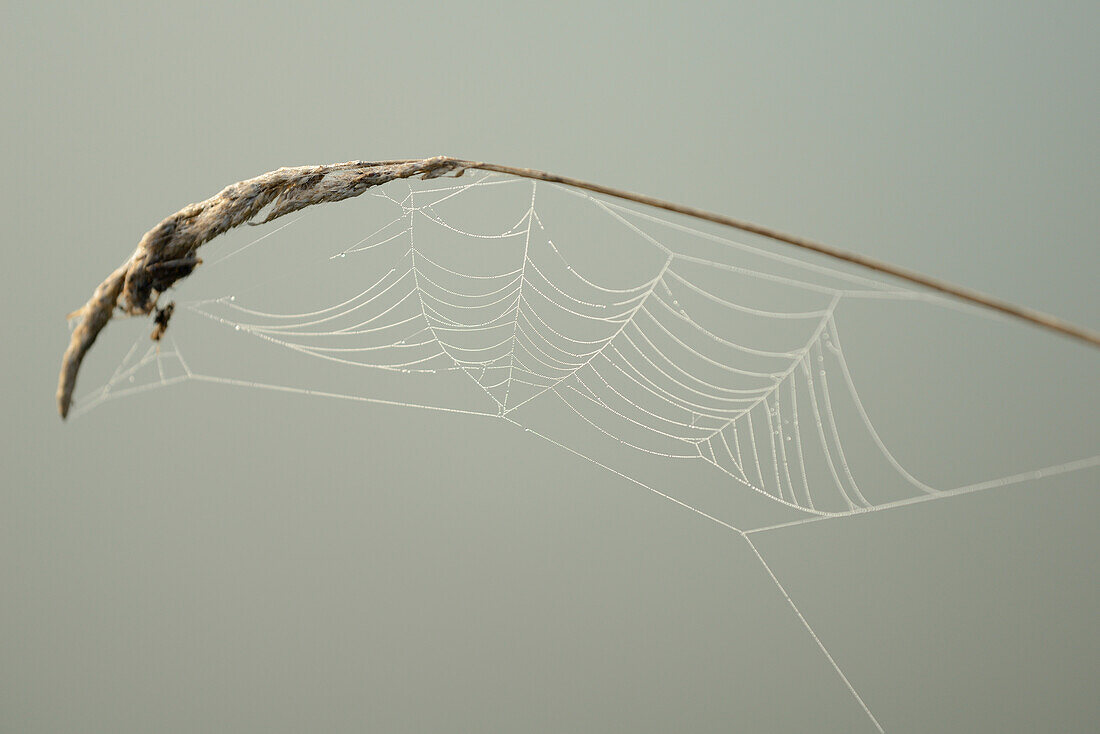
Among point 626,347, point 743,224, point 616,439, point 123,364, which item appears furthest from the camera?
point 616,439

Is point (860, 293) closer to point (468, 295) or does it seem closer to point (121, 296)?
point (468, 295)

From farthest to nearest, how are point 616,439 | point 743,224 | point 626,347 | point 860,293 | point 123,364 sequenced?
1. point 616,439
2. point 626,347
3. point 123,364
4. point 860,293
5. point 743,224

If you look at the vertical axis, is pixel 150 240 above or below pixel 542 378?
above

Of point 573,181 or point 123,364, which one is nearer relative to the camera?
point 573,181

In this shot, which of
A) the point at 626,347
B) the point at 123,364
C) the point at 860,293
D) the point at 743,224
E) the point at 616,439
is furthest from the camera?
the point at 616,439

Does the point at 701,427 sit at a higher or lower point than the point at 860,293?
lower

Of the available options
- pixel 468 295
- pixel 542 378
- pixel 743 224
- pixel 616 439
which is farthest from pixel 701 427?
pixel 743 224

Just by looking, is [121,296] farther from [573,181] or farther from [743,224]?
[743,224]

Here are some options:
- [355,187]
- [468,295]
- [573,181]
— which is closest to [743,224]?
[573,181]

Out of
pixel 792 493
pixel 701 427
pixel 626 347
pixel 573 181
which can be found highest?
pixel 573 181
